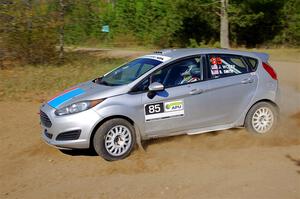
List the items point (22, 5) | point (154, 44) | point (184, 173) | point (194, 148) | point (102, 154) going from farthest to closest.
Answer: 1. point (154, 44)
2. point (22, 5)
3. point (194, 148)
4. point (102, 154)
5. point (184, 173)

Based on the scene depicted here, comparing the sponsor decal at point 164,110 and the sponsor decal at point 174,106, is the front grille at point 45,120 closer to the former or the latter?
the sponsor decal at point 164,110

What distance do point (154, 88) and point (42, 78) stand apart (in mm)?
7937

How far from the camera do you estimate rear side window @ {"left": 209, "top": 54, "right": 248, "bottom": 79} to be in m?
7.81

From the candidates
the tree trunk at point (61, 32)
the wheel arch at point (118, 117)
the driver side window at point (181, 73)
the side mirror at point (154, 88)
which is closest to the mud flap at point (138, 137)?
the wheel arch at point (118, 117)

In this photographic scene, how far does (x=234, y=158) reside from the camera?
22.8 ft

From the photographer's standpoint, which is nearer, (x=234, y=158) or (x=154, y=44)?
(x=234, y=158)

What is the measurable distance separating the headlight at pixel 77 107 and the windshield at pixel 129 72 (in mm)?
690

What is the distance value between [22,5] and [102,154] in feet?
36.3

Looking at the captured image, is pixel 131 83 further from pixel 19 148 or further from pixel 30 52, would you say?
pixel 30 52

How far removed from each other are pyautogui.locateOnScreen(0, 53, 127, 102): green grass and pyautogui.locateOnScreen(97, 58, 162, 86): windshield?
4.07 metres

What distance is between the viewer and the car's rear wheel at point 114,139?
6809 millimetres

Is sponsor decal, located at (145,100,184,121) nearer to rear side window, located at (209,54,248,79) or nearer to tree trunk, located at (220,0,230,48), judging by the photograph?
rear side window, located at (209,54,248,79)

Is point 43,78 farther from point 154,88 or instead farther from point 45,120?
point 154,88

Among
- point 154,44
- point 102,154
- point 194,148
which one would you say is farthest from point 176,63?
point 154,44
